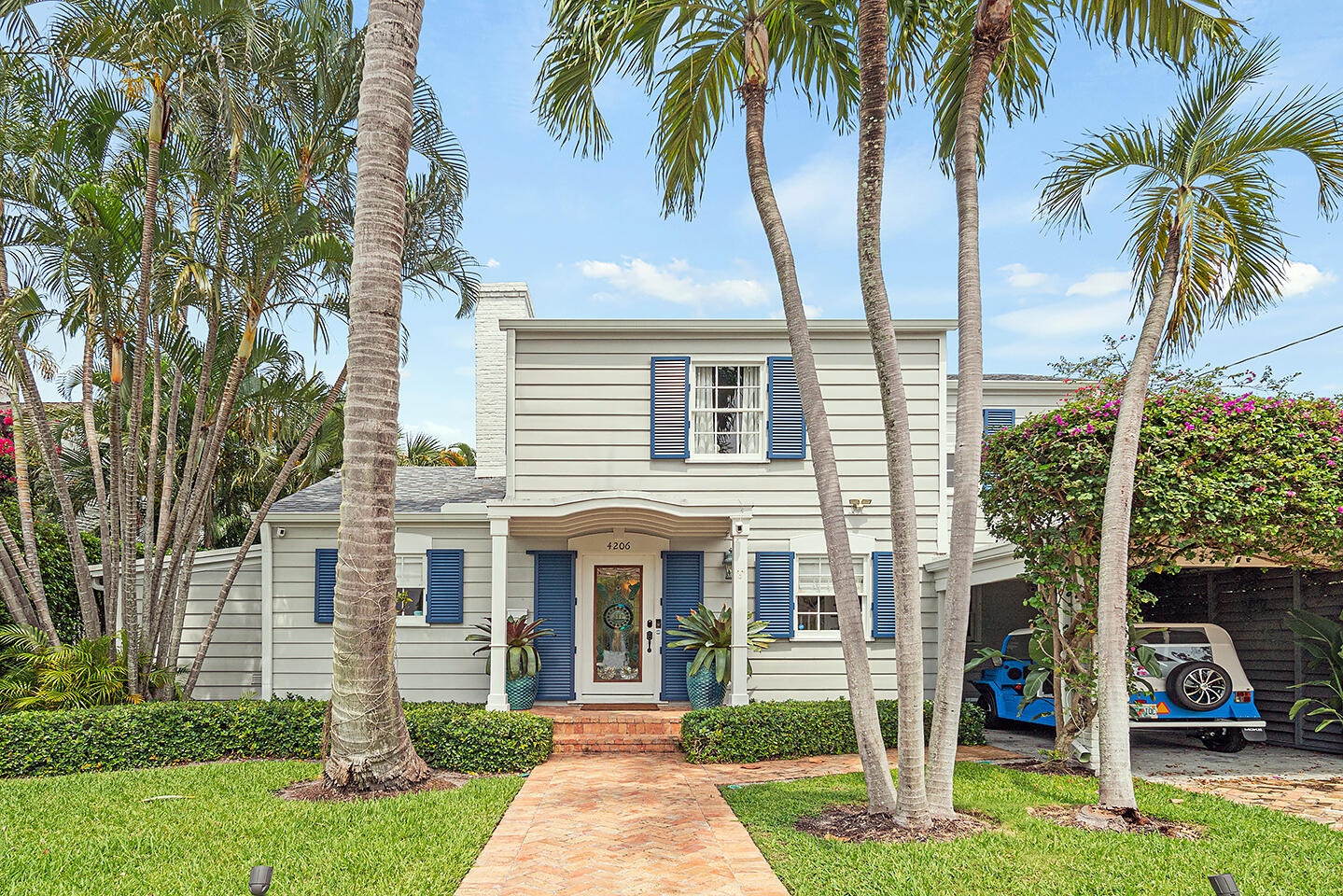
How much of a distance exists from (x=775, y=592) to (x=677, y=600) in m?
1.30

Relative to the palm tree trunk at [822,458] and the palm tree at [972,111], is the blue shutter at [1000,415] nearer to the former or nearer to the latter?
the palm tree at [972,111]

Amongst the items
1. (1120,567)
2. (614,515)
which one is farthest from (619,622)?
(1120,567)

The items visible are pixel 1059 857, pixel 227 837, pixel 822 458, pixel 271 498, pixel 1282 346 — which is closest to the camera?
pixel 1059 857

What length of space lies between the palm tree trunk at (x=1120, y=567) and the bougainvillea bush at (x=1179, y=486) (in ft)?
3.46

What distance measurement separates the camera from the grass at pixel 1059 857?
15.8 ft

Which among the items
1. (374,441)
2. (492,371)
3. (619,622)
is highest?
(492,371)

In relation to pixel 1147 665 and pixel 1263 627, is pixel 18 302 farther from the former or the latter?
pixel 1263 627

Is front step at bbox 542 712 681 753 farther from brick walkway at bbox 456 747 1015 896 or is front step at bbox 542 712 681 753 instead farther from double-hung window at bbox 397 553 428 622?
double-hung window at bbox 397 553 428 622

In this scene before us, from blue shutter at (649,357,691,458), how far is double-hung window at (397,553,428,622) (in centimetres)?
348

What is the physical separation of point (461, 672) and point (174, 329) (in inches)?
219

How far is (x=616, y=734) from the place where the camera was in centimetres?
971

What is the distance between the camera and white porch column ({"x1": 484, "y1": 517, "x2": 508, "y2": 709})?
32.5 feet

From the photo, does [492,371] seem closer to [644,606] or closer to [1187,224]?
[644,606]

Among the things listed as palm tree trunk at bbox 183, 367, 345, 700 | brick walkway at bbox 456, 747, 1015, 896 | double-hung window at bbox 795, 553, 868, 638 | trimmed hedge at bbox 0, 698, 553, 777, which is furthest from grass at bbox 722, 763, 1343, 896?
palm tree trunk at bbox 183, 367, 345, 700
